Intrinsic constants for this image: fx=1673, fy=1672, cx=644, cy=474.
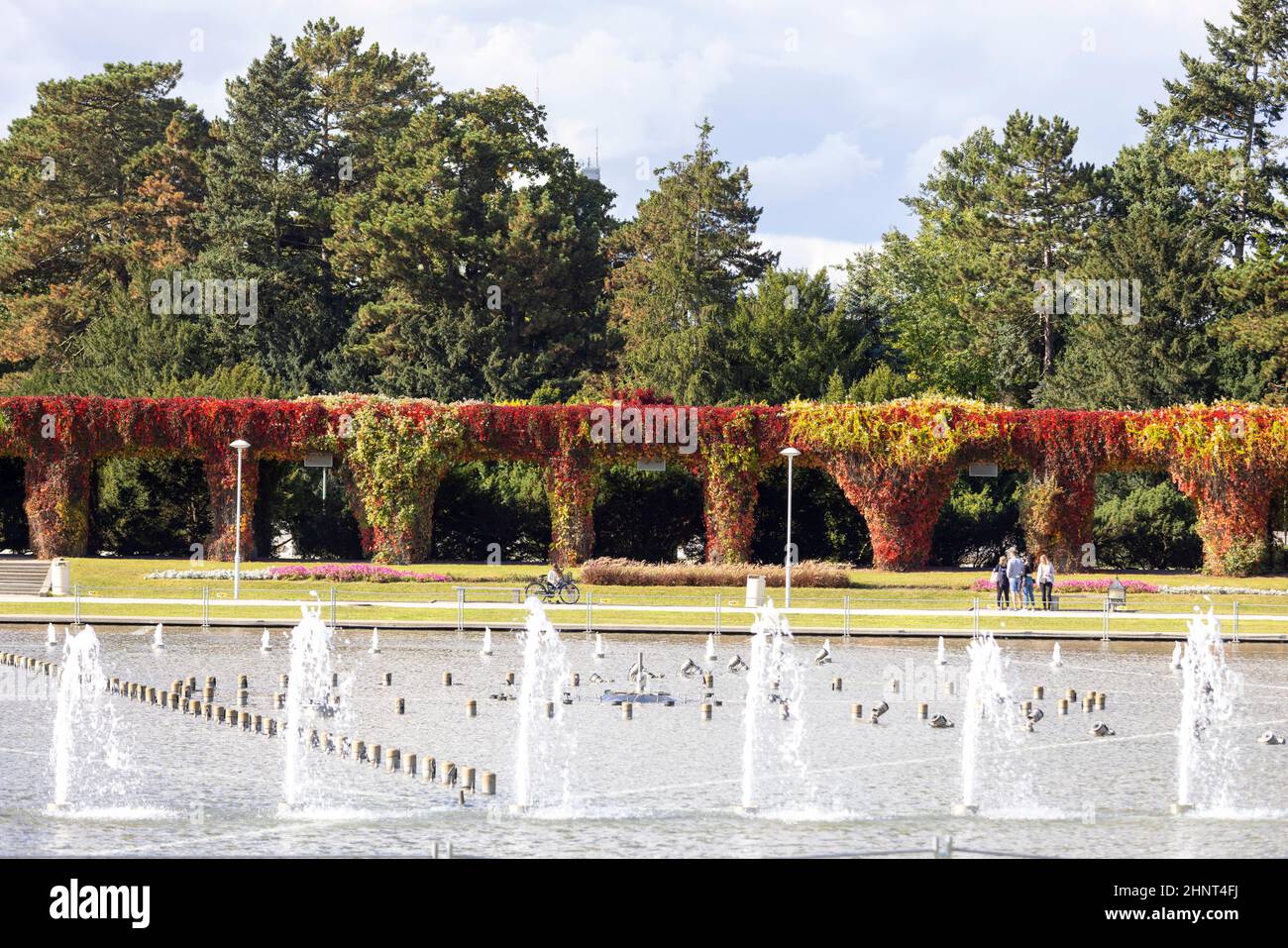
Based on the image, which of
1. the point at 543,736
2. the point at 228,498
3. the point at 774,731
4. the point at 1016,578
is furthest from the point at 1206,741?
the point at 228,498

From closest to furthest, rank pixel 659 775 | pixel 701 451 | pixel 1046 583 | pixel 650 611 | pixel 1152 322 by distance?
pixel 659 775 < pixel 650 611 < pixel 1046 583 < pixel 701 451 < pixel 1152 322

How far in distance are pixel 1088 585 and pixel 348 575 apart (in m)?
21.0

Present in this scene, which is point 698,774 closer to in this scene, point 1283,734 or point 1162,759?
point 1162,759

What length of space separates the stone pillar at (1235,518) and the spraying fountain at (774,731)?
2347 centimetres

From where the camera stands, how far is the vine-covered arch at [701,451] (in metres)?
52.3

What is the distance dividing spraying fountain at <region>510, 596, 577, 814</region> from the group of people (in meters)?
14.2

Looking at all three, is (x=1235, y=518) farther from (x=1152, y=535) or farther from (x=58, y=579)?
(x=58, y=579)

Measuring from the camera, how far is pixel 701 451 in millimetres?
53312

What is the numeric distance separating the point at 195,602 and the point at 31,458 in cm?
1481

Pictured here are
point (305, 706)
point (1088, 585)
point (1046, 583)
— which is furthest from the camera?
point (1088, 585)

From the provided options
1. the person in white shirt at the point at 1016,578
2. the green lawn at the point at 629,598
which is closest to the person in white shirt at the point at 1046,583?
the person in white shirt at the point at 1016,578

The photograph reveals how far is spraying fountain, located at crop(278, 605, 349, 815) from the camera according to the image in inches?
698

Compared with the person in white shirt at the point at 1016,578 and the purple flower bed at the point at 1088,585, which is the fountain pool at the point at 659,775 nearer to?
the person in white shirt at the point at 1016,578
